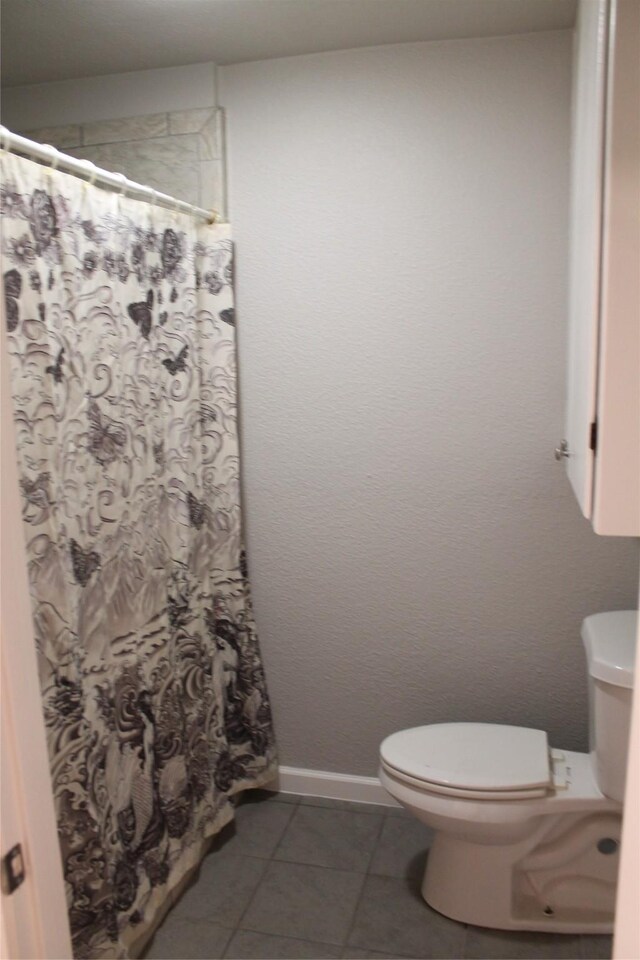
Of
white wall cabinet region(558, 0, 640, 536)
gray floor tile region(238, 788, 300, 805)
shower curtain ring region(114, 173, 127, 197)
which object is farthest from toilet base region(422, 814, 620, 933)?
shower curtain ring region(114, 173, 127, 197)

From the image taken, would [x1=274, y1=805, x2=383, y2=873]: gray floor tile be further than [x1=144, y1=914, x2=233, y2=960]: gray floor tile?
Yes

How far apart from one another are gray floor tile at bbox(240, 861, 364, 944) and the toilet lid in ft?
1.34

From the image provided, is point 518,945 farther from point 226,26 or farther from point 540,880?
point 226,26

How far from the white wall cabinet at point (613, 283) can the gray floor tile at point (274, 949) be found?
1.36m

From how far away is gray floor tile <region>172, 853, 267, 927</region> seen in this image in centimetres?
205

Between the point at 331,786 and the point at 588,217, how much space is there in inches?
77.0

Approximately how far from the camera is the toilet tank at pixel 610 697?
1806 mm

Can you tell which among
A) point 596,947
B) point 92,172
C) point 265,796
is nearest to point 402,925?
point 596,947

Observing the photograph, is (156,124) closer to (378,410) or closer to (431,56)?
(431,56)

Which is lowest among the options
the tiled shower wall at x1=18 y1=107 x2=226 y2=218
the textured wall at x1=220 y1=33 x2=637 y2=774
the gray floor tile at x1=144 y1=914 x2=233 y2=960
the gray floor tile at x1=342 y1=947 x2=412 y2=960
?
the gray floor tile at x1=144 y1=914 x2=233 y2=960

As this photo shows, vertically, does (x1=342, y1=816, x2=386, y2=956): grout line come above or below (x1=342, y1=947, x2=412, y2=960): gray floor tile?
above

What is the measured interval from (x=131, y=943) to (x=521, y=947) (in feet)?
3.17

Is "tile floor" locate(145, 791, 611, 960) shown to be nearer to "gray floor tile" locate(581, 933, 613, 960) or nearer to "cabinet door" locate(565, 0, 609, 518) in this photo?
"gray floor tile" locate(581, 933, 613, 960)

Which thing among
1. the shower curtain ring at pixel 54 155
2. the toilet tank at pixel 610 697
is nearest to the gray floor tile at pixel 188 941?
the toilet tank at pixel 610 697
